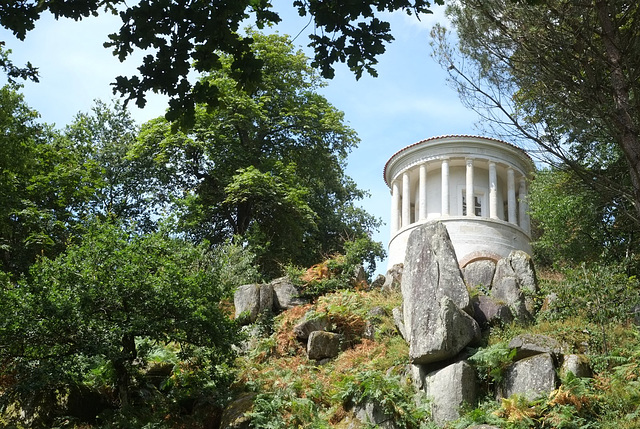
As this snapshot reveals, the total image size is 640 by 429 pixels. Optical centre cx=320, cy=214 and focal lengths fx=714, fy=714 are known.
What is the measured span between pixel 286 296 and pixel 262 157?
9386 mm

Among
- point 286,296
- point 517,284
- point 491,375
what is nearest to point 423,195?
point 286,296

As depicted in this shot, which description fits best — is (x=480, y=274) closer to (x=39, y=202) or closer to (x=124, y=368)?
(x=124, y=368)

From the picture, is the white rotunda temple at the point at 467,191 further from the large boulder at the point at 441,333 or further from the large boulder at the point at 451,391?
the large boulder at the point at 451,391

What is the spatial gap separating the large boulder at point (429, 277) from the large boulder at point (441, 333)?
0.14 feet

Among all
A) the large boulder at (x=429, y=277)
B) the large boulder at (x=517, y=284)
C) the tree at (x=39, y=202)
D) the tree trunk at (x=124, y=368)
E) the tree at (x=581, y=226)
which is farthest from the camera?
the tree at (x=39, y=202)

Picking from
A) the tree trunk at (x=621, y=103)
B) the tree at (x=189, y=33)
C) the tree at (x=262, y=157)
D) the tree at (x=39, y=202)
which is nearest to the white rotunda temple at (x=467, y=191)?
the tree at (x=262, y=157)

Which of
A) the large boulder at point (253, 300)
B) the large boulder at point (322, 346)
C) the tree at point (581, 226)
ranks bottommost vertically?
the large boulder at point (322, 346)

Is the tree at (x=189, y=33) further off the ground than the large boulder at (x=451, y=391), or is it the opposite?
the tree at (x=189, y=33)

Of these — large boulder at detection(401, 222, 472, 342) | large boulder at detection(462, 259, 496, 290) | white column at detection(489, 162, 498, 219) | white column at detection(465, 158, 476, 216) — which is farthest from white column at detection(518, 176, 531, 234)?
large boulder at detection(401, 222, 472, 342)

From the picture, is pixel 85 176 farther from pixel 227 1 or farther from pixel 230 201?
pixel 227 1

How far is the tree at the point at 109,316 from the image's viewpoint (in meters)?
13.0

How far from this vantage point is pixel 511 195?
91.1 ft

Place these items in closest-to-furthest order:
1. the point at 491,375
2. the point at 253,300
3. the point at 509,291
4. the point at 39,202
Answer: the point at 491,375
the point at 509,291
the point at 253,300
the point at 39,202

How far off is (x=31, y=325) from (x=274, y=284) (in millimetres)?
7779
